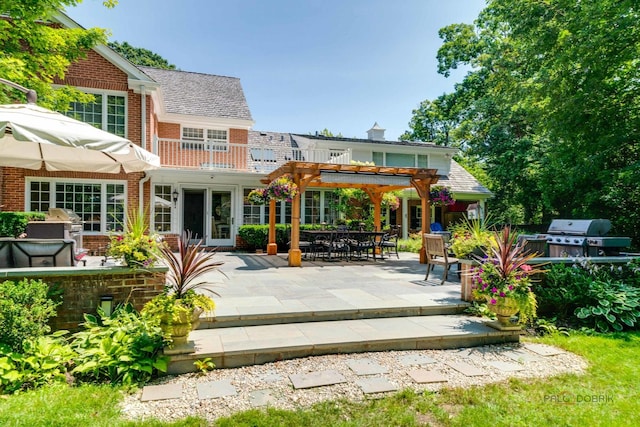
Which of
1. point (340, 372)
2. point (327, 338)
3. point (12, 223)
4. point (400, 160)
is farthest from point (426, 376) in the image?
point (400, 160)

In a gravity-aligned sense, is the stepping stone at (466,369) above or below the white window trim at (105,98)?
below

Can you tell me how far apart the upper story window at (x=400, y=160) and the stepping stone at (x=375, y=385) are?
48.6ft

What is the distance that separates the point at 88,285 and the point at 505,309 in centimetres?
495

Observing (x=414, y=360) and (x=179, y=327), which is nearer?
(x=179, y=327)

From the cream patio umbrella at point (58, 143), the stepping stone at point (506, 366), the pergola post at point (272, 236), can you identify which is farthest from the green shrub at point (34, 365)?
the pergola post at point (272, 236)

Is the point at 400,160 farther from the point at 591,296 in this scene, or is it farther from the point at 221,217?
the point at 591,296

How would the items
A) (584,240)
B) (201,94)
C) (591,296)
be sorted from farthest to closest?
(201,94) < (584,240) < (591,296)

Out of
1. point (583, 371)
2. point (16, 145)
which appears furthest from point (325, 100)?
point (583, 371)

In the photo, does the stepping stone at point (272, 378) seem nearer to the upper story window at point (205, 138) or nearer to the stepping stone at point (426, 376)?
the stepping stone at point (426, 376)

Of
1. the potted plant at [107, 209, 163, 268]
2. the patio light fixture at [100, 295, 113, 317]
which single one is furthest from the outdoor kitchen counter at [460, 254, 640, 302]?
the patio light fixture at [100, 295, 113, 317]

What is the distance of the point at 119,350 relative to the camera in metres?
3.46

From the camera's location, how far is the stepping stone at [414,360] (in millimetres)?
3728

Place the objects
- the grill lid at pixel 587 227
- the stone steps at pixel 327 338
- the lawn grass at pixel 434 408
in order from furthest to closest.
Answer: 1. the grill lid at pixel 587 227
2. the stone steps at pixel 327 338
3. the lawn grass at pixel 434 408

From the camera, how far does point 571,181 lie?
44.7 ft
